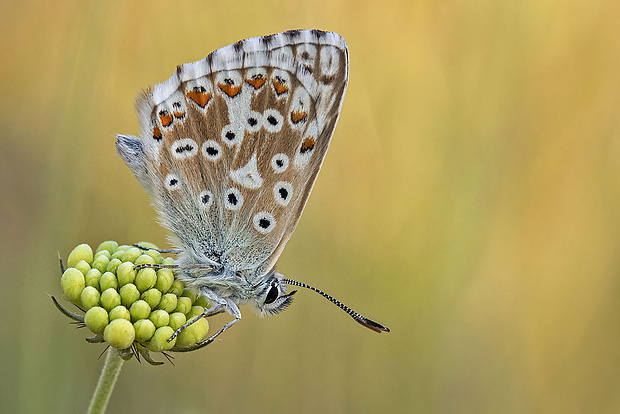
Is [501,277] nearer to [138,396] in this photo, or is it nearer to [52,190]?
[138,396]

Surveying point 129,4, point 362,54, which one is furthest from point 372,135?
point 129,4

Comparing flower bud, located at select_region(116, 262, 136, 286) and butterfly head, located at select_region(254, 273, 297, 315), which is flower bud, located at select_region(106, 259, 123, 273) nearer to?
flower bud, located at select_region(116, 262, 136, 286)

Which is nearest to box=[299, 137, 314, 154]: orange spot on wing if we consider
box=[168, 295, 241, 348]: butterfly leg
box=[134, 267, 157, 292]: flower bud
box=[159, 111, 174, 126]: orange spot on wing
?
box=[159, 111, 174, 126]: orange spot on wing

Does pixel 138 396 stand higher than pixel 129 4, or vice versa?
pixel 129 4

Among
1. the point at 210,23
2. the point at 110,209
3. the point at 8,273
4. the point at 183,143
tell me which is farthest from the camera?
the point at 210,23

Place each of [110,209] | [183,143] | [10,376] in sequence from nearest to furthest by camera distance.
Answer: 1. [183,143]
2. [10,376]
3. [110,209]

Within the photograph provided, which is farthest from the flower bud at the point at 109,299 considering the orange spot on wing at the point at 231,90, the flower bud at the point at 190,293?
the orange spot on wing at the point at 231,90
